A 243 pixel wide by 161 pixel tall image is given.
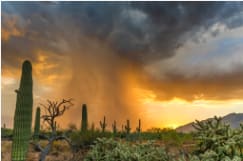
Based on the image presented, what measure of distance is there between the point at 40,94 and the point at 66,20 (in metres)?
3.06

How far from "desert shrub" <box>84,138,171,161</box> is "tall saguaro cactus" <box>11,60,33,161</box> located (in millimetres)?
4321

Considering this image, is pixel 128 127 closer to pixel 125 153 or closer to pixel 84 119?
pixel 84 119

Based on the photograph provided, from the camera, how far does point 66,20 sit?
10.8m

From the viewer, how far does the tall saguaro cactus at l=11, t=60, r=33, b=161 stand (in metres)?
10.8

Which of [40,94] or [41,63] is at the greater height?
[41,63]

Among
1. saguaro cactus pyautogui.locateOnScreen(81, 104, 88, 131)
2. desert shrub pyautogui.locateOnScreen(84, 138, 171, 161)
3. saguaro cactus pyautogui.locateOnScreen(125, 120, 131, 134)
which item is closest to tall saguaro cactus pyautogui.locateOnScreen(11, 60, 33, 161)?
desert shrub pyautogui.locateOnScreen(84, 138, 171, 161)

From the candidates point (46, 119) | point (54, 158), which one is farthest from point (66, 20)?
point (54, 158)

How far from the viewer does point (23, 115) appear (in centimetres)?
1073

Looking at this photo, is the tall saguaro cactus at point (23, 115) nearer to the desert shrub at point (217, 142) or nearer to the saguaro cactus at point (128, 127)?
the saguaro cactus at point (128, 127)

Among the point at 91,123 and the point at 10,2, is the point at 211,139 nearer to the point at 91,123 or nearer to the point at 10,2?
the point at 10,2

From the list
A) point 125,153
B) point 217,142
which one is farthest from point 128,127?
point 217,142

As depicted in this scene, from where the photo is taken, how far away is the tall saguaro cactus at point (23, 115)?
10.8 m

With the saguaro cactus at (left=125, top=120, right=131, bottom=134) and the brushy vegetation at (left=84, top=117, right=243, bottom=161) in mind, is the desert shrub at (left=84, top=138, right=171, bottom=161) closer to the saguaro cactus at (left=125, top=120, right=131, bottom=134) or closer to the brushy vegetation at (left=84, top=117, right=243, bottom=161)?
the brushy vegetation at (left=84, top=117, right=243, bottom=161)

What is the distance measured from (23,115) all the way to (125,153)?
532cm
